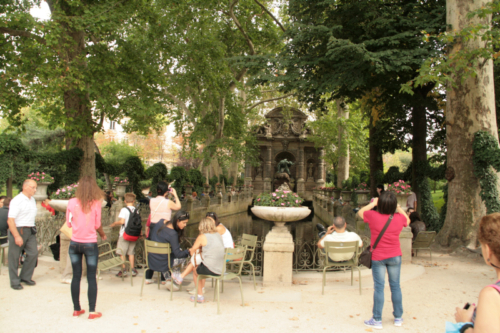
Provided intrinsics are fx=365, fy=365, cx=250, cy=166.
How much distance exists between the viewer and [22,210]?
6238 millimetres

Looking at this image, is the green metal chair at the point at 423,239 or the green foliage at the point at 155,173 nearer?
the green metal chair at the point at 423,239

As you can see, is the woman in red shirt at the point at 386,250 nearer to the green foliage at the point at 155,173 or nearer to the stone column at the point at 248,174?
the green foliage at the point at 155,173

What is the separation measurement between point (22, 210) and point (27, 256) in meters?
0.85

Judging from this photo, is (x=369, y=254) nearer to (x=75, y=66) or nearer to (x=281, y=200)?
(x=281, y=200)

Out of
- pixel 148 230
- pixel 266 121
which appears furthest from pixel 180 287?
pixel 266 121

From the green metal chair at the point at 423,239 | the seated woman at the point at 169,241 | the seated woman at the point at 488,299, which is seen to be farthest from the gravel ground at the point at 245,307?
the seated woman at the point at 488,299

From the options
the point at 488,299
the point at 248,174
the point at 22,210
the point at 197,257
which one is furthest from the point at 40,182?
the point at 248,174

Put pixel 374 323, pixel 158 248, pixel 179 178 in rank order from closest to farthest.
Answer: pixel 374 323
pixel 158 248
pixel 179 178

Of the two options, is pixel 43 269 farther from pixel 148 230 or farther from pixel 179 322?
pixel 179 322

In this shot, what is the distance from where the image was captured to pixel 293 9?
535 inches

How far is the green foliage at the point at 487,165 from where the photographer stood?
9.77 metres

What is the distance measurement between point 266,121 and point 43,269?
37.0 metres

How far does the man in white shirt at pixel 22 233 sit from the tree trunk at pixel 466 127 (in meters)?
10.3

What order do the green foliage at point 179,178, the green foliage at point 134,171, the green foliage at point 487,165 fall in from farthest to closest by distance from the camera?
the green foliage at point 179,178, the green foliage at point 134,171, the green foliage at point 487,165
